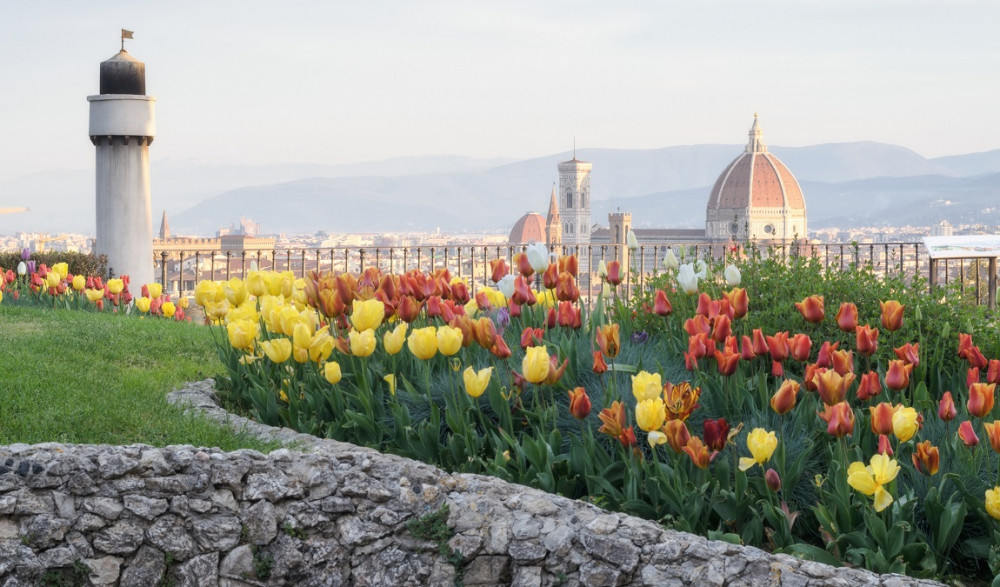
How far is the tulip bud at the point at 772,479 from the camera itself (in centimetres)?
288

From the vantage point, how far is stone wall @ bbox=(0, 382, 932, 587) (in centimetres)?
322

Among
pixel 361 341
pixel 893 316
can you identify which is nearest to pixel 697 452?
pixel 893 316

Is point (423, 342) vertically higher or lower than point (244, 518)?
higher

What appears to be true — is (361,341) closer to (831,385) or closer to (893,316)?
(831,385)

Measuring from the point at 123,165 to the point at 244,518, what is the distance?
27.1ft

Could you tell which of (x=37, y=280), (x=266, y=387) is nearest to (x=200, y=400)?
(x=266, y=387)

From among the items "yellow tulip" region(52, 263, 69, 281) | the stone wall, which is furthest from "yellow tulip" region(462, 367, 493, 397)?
"yellow tulip" region(52, 263, 69, 281)

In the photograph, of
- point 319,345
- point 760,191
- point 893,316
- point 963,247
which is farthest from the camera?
point 760,191

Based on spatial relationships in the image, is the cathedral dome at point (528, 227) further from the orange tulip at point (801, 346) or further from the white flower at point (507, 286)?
the orange tulip at point (801, 346)

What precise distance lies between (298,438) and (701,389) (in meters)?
1.53

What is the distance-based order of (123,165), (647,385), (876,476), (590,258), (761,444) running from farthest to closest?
(123,165)
(590,258)
(647,385)
(761,444)
(876,476)

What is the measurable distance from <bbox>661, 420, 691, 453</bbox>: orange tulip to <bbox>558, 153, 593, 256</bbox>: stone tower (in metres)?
174

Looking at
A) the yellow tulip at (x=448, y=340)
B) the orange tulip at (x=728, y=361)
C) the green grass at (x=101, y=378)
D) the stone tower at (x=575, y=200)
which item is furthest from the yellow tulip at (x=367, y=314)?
the stone tower at (x=575, y=200)

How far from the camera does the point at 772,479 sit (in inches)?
114
